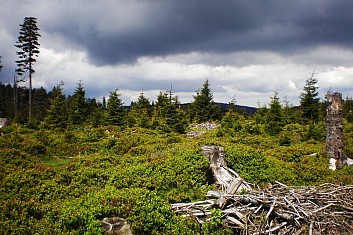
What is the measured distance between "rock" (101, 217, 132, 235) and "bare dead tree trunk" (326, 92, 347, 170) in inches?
452

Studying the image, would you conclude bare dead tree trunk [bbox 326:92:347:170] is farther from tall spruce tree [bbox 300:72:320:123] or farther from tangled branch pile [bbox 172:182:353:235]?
tall spruce tree [bbox 300:72:320:123]

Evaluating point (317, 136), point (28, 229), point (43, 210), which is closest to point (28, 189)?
point (43, 210)

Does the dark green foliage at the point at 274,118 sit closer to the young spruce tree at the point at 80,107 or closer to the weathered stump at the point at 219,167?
the weathered stump at the point at 219,167

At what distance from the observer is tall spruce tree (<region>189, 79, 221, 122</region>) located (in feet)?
133

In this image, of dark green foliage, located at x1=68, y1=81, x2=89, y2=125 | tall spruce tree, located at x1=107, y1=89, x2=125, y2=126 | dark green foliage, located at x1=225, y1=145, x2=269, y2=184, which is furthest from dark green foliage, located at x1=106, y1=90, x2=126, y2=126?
dark green foliage, located at x1=225, y1=145, x2=269, y2=184

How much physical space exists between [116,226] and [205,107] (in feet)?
116

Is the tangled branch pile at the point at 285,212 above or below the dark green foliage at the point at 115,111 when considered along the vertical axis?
below

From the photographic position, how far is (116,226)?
600cm

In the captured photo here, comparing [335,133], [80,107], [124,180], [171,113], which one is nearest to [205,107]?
[171,113]

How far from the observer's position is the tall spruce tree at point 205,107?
40562 mm

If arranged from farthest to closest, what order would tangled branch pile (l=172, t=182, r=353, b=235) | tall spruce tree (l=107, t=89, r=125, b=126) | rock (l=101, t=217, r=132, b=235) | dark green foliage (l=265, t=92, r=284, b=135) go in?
1. tall spruce tree (l=107, t=89, r=125, b=126)
2. dark green foliage (l=265, t=92, r=284, b=135)
3. tangled branch pile (l=172, t=182, r=353, b=235)
4. rock (l=101, t=217, r=132, b=235)

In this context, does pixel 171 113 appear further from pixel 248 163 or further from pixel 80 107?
pixel 248 163

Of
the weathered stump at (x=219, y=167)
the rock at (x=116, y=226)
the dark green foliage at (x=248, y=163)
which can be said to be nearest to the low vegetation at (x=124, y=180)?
the dark green foliage at (x=248, y=163)

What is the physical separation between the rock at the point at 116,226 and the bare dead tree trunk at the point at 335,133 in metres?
11.5
